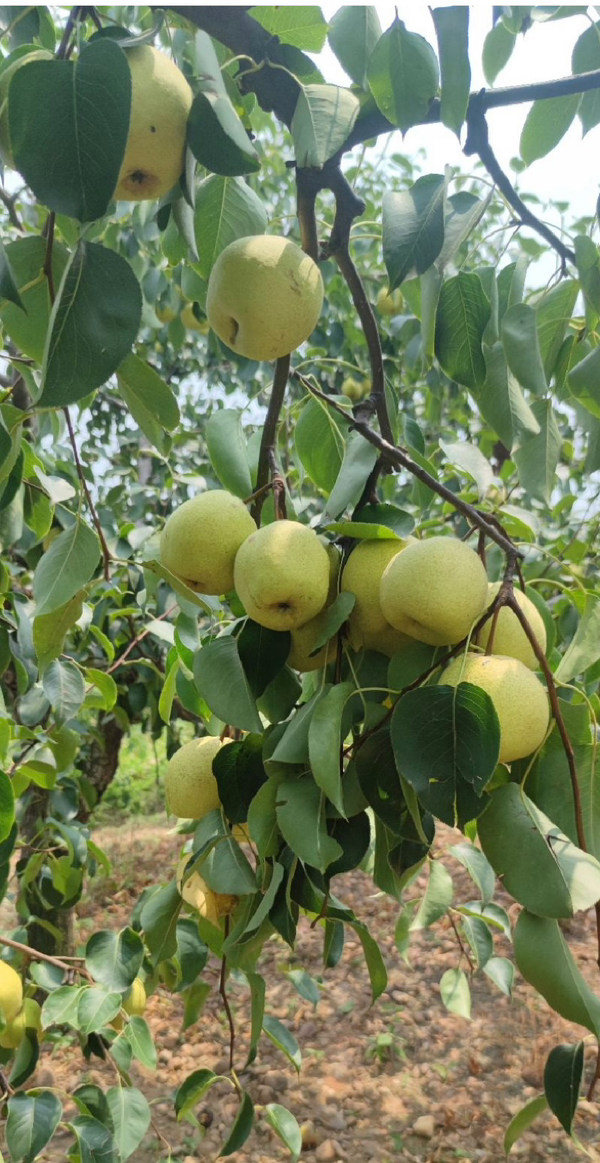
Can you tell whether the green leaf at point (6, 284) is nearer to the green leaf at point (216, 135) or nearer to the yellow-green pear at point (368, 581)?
the green leaf at point (216, 135)

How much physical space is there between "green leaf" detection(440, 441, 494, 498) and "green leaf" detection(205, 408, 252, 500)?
0.25 meters

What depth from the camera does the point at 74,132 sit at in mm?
532

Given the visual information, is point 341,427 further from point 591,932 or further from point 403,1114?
point 591,932

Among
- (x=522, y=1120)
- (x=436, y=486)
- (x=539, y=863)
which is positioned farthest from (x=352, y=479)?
(x=522, y=1120)

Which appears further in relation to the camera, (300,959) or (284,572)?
(300,959)

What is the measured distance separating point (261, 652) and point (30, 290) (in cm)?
41

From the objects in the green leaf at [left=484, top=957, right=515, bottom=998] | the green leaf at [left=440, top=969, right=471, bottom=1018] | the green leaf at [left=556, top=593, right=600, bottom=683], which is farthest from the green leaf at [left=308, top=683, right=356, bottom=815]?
the green leaf at [left=440, top=969, right=471, bottom=1018]

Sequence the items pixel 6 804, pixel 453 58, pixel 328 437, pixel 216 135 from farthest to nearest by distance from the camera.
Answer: pixel 328 437, pixel 6 804, pixel 453 58, pixel 216 135

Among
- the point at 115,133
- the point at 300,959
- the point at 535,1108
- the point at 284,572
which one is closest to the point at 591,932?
the point at 300,959

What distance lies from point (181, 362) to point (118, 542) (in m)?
2.80

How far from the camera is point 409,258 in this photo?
2.60 feet

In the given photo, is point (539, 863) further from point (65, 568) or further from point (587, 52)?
point (587, 52)

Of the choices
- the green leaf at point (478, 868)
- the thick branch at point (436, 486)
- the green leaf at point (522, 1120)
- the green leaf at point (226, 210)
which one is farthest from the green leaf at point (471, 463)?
the green leaf at point (478, 868)

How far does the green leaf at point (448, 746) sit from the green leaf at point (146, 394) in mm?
375
